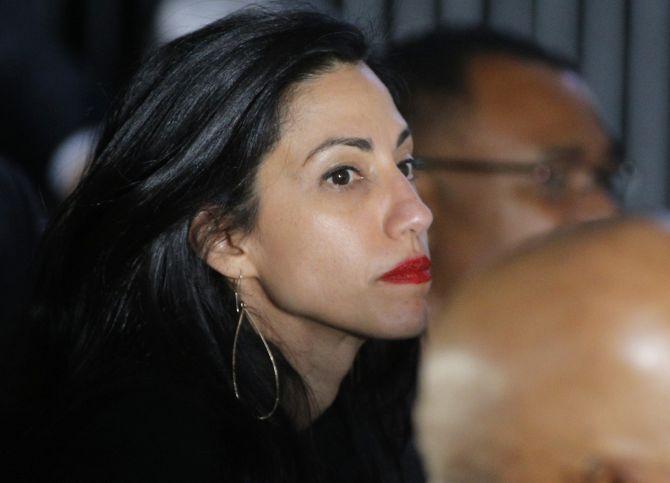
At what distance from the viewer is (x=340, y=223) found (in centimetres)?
104

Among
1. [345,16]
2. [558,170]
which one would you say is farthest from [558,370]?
[345,16]

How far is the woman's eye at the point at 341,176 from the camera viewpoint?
1049 millimetres

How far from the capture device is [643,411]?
0.38m

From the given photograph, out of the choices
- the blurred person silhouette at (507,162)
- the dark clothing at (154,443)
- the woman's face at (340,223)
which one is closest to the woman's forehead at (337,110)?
the woman's face at (340,223)

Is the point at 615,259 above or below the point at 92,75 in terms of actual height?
above

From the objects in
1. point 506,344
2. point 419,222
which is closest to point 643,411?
point 506,344

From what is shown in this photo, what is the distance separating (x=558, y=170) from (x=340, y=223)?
0.67 metres

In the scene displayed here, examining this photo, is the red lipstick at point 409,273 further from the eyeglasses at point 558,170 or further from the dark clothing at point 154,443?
the eyeglasses at point 558,170

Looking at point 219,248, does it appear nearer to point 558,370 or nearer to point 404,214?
point 404,214

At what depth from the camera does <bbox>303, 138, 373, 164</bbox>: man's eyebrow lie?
1.05m

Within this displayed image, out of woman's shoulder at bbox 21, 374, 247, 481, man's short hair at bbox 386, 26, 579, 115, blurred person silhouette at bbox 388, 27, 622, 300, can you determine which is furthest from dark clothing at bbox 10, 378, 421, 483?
man's short hair at bbox 386, 26, 579, 115

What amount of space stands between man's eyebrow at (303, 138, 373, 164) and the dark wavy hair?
0.04 m

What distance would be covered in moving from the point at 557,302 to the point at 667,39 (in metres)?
2.25

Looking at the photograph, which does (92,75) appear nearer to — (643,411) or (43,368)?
(43,368)
